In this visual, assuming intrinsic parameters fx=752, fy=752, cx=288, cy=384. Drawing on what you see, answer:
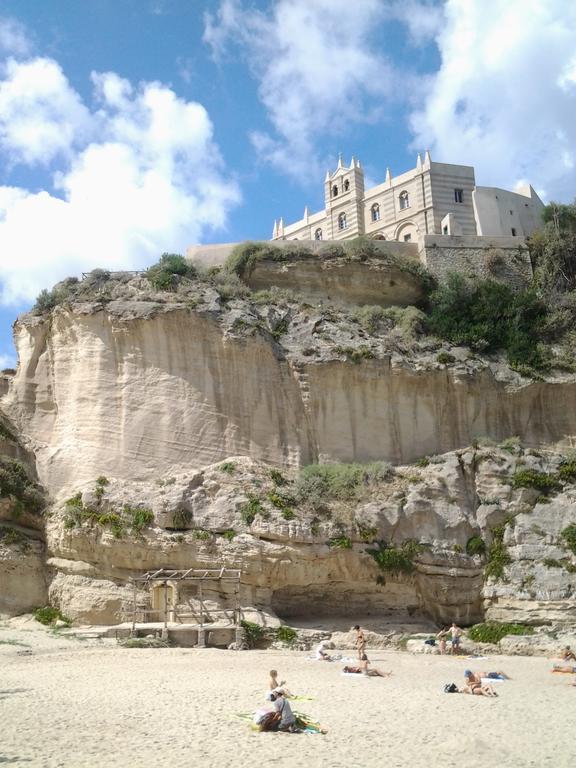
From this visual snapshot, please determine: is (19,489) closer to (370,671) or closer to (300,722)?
(370,671)

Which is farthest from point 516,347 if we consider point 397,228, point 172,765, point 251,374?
point 172,765

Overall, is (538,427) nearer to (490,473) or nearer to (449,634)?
(490,473)

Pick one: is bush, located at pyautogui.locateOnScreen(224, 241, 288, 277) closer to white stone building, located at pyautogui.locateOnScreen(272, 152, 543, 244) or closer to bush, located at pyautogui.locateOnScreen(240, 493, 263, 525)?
white stone building, located at pyautogui.locateOnScreen(272, 152, 543, 244)

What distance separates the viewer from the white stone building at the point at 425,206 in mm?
37125

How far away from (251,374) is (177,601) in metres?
7.80

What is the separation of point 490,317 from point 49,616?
19.1 meters

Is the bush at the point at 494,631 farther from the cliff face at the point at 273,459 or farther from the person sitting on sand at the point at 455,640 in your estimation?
the person sitting on sand at the point at 455,640

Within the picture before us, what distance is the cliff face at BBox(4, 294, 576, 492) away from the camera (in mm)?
23266

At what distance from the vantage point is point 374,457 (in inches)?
992

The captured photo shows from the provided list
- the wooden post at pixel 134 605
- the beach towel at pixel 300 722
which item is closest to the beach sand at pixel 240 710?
the beach towel at pixel 300 722

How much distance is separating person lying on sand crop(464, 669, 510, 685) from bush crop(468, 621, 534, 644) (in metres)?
4.65

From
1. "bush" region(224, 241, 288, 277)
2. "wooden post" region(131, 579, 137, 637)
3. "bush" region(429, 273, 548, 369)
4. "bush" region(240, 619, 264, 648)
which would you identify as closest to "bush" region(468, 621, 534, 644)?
"bush" region(240, 619, 264, 648)

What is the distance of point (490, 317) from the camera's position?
29.3 m

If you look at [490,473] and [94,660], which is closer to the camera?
[94,660]
